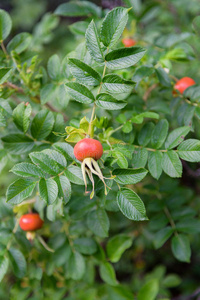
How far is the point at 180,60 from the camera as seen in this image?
148cm

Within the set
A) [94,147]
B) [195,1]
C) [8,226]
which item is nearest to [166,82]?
[94,147]

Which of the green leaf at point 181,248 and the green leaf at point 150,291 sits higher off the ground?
the green leaf at point 181,248

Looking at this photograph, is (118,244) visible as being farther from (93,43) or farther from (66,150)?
(93,43)

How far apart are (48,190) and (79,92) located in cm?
34

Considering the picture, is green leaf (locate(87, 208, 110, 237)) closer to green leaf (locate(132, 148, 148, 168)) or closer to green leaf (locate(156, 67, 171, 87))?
green leaf (locate(132, 148, 148, 168))

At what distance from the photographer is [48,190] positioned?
94 cm

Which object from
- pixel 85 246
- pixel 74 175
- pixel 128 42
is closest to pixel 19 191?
pixel 74 175

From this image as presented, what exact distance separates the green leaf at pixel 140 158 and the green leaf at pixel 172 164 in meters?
0.07

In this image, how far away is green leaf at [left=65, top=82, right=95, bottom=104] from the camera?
0.97 metres

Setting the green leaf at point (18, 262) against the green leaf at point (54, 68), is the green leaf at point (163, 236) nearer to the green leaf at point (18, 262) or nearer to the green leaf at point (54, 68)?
the green leaf at point (18, 262)

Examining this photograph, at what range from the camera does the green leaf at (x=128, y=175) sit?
0.93 m

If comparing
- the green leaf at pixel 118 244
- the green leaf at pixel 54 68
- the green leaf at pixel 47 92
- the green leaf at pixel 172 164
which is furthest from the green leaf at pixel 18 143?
the green leaf at pixel 118 244

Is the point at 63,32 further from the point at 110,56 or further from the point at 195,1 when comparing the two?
the point at 110,56

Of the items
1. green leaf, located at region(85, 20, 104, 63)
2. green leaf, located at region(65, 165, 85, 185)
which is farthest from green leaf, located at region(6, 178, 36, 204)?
green leaf, located at region(85, 20, 104, 63)
